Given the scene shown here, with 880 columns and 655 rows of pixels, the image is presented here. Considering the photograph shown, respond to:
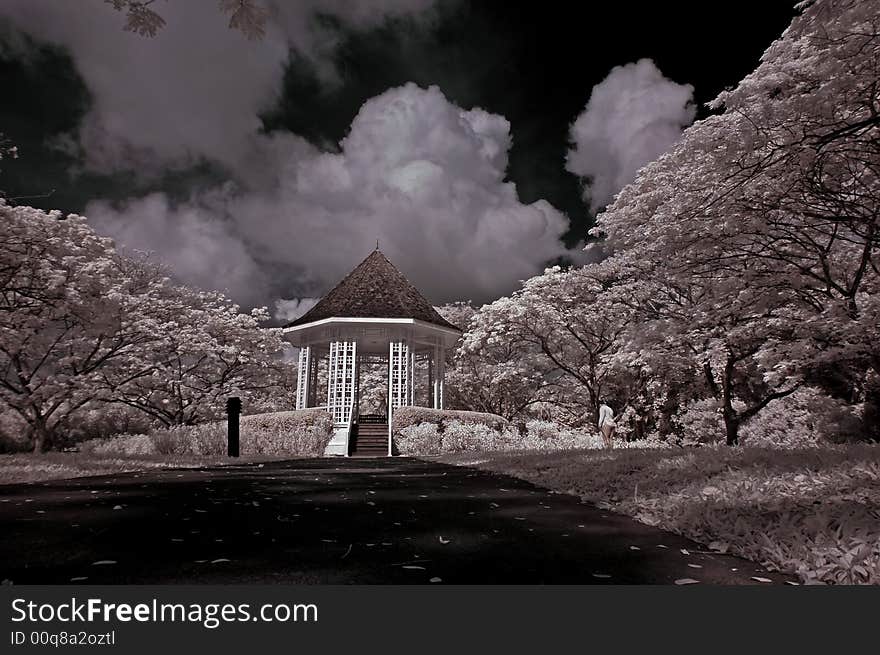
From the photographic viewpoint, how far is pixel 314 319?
71.7ft

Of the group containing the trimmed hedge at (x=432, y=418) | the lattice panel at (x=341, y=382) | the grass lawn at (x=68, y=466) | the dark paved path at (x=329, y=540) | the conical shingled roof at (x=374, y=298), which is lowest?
the dark paved path at (x=329, y=540)

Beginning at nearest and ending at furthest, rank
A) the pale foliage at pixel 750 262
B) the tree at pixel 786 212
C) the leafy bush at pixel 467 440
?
the tree at pixel 786 212
the pale foliage at pixel 750 262
the leafy bush at pixel 467 440

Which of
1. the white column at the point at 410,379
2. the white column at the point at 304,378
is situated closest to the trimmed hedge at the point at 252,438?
the white column at the point at 304,378

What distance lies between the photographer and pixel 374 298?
22391 millimetres

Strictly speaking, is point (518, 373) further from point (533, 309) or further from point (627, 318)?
point (627, 318)

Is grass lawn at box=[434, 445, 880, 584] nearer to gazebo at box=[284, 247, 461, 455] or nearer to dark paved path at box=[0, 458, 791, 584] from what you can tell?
dark paved path at box=[0, 458, 791, 584]

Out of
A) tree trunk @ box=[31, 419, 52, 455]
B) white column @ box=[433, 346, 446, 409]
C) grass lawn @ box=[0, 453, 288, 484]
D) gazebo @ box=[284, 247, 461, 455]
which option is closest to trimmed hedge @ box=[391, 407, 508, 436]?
gazebo @ box=[284, 247, 461, 455]

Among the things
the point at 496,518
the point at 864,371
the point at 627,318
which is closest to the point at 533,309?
the point at 627,318

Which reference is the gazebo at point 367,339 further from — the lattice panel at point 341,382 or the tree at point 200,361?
the tree at point 200,361

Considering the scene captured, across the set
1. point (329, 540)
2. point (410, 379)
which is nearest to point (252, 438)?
point (410, 379)

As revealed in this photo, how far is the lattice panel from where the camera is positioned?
20.9 metres

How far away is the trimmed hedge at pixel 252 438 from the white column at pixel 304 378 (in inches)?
114

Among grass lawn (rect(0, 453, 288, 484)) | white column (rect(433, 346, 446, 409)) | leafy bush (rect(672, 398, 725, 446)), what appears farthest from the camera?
white column (rect(433, 346, 446, 409))

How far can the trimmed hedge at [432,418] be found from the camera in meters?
19.1
